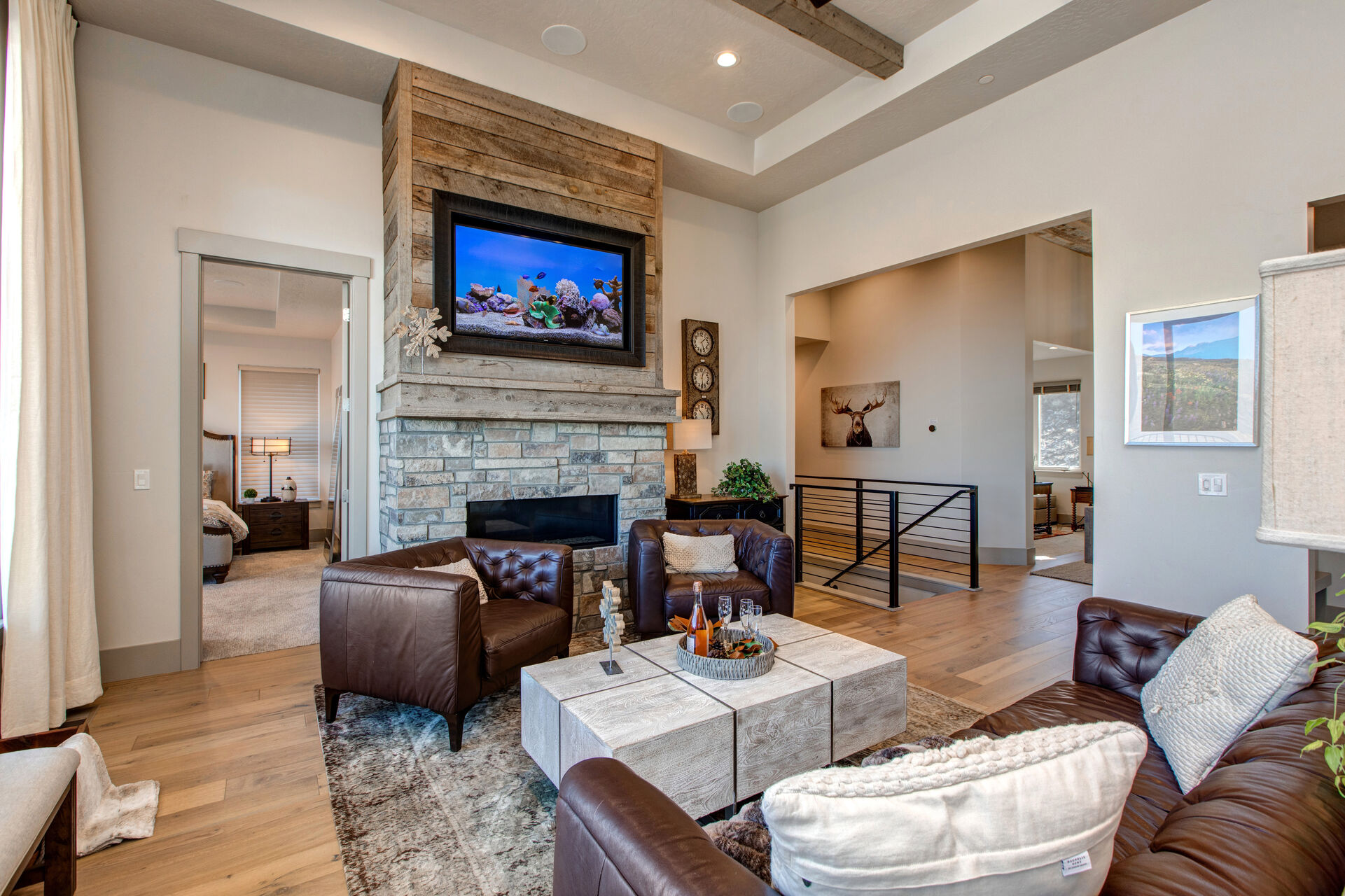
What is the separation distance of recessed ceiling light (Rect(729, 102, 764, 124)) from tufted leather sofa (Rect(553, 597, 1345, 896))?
14.6ft

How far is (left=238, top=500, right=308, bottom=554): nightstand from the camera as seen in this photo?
23.5 feet

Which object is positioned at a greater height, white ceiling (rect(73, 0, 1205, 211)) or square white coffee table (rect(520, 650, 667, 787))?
white ceiling (rect(73, 0, 1205, 211))

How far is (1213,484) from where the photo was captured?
2.98 metres

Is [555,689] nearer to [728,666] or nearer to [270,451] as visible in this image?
[728,666]

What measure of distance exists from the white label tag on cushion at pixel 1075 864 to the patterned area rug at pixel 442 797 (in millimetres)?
1455

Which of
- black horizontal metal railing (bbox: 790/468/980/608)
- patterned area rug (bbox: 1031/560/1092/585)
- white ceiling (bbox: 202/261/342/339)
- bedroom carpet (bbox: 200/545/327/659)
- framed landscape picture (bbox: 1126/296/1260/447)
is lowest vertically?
patterned area rug (bbox: 1031/560/1092/585)

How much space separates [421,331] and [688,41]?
242 cm

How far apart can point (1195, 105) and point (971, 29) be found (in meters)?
1.20

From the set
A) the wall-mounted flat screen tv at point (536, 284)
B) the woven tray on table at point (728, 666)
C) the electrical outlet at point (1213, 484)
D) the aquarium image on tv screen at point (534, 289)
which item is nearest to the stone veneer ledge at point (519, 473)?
the wall-mounted flat screen tv at point (536, 284)

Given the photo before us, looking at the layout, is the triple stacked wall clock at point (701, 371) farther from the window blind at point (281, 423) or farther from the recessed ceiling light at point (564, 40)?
the window blind at point (281, 423)

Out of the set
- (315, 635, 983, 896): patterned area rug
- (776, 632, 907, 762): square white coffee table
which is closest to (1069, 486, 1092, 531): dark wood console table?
(315, 635, 983, 896): patterned area rug

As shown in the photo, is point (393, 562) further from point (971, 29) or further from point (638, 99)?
point (971, 29)

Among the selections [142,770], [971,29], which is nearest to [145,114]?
[142,770]

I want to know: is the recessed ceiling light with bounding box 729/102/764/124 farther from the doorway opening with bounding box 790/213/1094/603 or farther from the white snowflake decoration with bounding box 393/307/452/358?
the white snowflake decoration with bounding box 393/307/452/358
